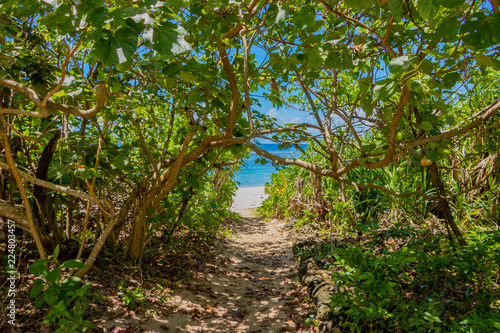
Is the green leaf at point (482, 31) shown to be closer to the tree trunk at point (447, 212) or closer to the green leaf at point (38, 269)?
the tree trunk at point (447, 212)

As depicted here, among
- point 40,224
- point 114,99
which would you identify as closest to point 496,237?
point 114,99

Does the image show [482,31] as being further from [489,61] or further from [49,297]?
[49,297]

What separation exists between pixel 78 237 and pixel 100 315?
3.65 ft

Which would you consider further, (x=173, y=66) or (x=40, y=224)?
(x=40, y=224)

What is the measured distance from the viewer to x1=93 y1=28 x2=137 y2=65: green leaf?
3.36 feet

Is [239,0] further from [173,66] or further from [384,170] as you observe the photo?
[384,170]

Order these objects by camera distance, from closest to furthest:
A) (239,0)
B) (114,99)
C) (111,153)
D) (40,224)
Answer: (239,0)
(114,99)
(40,224)
(111,153)

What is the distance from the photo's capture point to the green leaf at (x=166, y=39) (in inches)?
40.4

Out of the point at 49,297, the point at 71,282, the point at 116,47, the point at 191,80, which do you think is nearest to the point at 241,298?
the point at 71,282

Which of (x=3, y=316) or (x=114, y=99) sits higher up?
(x=114, y=99)

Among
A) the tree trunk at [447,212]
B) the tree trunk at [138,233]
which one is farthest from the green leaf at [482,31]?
the tree trunk at [138,233]

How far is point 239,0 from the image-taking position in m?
1.44

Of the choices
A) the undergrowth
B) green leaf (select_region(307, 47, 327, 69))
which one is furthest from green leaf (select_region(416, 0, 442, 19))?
the undergrowth

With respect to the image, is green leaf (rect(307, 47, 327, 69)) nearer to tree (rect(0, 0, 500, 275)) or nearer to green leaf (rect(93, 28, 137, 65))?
tree (rect(0, 0, 500, 275))
